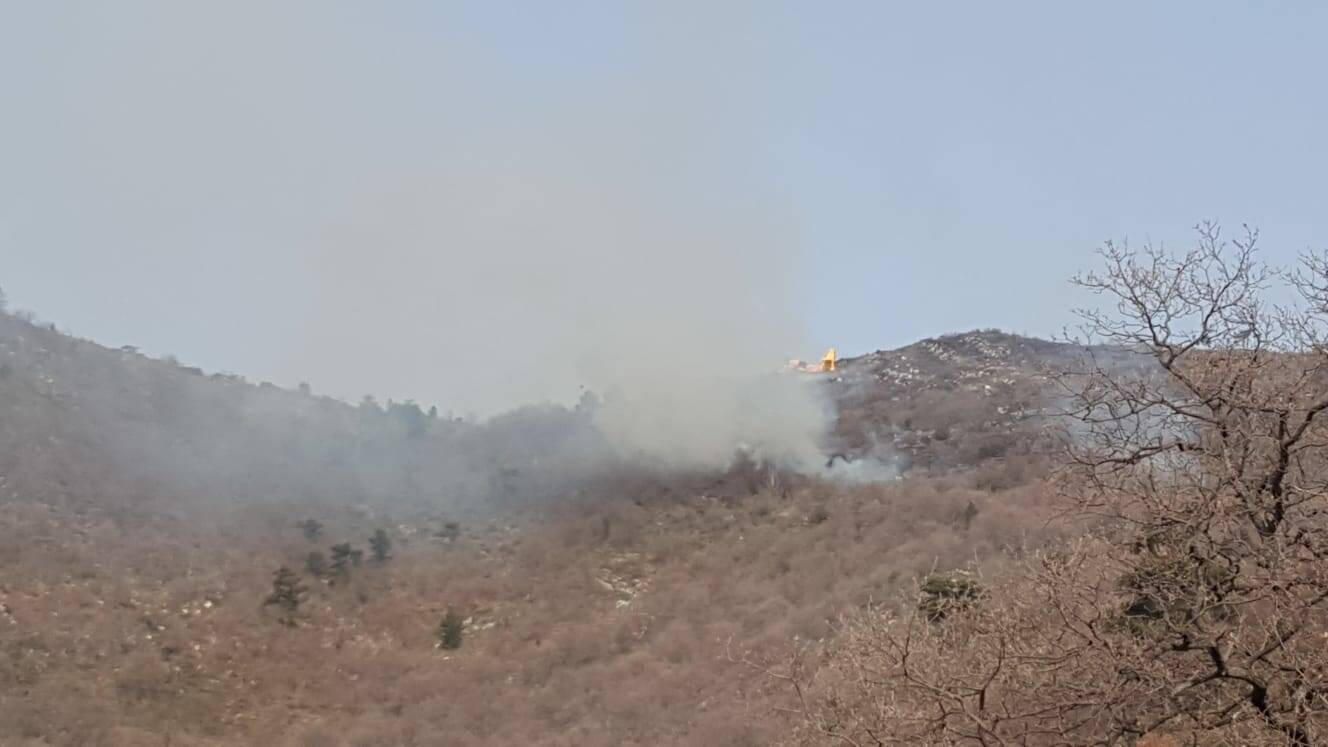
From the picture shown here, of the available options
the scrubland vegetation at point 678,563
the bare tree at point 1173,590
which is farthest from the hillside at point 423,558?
the bare tree at point 1173,590

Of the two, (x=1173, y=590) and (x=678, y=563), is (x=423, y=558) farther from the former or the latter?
(x=1173, y=590)

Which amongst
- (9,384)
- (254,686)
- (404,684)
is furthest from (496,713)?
(9,384)

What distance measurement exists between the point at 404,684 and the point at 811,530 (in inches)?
344

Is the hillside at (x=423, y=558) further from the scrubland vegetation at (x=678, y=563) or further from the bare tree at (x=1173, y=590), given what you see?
the bare tree at (x=1173, y=590)

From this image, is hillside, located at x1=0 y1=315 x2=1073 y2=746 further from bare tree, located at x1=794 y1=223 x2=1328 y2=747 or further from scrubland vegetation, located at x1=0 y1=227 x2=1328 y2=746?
bare tree, located at x1=794 y1=223 x2=1328 y2=747

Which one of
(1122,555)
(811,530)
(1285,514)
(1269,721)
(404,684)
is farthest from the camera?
(811,530)

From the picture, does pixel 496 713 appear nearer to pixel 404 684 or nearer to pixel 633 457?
pixel 404 684

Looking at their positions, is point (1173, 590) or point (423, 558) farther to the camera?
point (423, 558)

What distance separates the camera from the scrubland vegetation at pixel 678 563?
18.3ft

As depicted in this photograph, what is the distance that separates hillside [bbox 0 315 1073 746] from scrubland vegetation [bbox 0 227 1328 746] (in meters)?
0.09

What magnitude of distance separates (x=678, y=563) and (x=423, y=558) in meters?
5.15

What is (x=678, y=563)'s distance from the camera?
2062 centimetres

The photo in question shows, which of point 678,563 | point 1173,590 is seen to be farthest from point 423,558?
point 1173,590

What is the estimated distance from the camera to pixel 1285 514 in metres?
5.57
